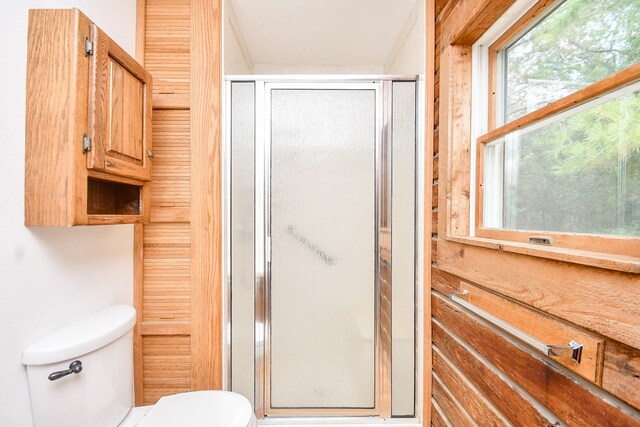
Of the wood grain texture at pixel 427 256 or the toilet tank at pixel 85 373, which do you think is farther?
the wood grain texture at pixel 427 256

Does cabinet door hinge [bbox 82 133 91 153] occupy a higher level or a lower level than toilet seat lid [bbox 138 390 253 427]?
higher

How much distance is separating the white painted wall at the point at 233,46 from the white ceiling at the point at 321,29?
0.15 ft

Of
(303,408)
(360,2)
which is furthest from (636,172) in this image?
(303,408)

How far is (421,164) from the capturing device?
1.36m

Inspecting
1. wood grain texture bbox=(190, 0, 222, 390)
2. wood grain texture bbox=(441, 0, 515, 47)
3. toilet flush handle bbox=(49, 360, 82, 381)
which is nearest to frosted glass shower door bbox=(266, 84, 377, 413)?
wood grain texture bbox=(190, 0, 222, 390)

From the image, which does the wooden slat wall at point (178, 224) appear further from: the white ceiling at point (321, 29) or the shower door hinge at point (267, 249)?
the white ceiling at point (321, 29)

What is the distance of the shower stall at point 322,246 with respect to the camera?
1380 millimetres

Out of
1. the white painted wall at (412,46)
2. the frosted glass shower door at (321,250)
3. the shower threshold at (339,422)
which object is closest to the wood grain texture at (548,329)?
the frosted glass shower door at (321,250)

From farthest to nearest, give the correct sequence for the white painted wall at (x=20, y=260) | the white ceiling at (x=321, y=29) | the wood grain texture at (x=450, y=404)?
the white ceiling at (x=321, y=29) → the wood grain texture at (x=450, y=404) → the white painted wall at (x=20, y=260)

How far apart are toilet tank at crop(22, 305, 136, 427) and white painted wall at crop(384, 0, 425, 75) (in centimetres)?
167

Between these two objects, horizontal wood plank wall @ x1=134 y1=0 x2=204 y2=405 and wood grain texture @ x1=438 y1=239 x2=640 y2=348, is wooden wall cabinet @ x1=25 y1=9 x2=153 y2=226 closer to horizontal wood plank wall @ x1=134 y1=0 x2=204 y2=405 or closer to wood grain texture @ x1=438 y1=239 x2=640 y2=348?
horizontal wood plank wall @ x1=134 y1=0 x2=204 y2=405

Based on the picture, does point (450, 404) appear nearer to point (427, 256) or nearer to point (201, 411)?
point (427, 256)

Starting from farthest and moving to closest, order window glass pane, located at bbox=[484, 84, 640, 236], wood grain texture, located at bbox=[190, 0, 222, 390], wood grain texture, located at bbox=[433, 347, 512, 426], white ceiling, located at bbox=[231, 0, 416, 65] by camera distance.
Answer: white ceiling, located at bbox=[231, 0, 416, 65], wood grain texture, located at bbox=[190, 0, 222, 390], wood grain texture, located at bbox=[433, 347, 512, 426], window glass pane, located at bbox=[484, 84, 640, 236]

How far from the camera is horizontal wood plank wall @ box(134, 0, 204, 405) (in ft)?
4.42
